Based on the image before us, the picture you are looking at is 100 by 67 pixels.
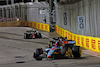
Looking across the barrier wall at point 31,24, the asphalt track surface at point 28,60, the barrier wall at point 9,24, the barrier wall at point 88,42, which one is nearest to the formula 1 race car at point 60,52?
the asphalt track surface at point 28,60

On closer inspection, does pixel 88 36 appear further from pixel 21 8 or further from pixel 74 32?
pixel 21 8

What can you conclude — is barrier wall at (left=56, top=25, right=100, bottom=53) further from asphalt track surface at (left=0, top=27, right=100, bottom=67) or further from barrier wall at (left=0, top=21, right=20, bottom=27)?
barrier wall at (left=0, top=21, right=20, bottom=27)

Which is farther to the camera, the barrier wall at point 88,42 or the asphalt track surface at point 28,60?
the barrier wall at point 88,42

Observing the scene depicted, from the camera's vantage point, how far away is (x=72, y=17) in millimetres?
28641

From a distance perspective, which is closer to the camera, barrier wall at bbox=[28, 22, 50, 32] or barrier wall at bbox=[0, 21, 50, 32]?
barrier wall at bbox=[28, 22, 50, 32]

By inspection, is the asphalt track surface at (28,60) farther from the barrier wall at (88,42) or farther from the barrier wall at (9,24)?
the barrier wall at (9,24)

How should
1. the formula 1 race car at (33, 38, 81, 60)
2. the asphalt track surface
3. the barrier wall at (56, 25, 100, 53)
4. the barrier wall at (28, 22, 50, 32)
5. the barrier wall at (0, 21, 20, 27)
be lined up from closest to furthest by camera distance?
the asphalt track surface, the formula 1 race car at (33, 38, 81, 60), the barrier wall at (56, 25, 100, 53), the barrier wall at (28, 22, 50, 32), the barrier wall at (0, 21, 20, 27)

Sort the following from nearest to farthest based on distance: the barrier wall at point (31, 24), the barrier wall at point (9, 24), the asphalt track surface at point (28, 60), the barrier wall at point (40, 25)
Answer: the asphalt track surface at point (28, 60) → the barrier wall at point (40, 25) → the barrier wall at point (31, 24) → the barrier wall at point (9, 24)

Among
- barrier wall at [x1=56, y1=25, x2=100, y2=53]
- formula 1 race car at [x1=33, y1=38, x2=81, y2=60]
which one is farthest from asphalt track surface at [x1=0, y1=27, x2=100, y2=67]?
barrier wall at [x1=56, y1=25, x2=100, y2=53]

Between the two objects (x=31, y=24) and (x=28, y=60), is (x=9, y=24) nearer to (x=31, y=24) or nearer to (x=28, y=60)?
(x=31, y=24)

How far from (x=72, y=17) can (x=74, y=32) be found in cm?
Answer: 215

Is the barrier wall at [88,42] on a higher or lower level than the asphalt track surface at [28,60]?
higher

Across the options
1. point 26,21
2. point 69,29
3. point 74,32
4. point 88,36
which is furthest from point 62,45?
point 26,21

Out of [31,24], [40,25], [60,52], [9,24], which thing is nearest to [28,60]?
[60,52]
